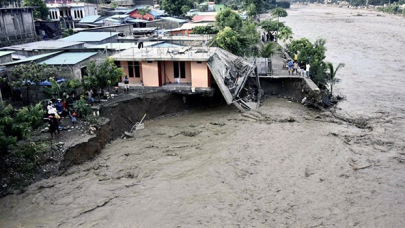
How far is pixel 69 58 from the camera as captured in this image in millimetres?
21422

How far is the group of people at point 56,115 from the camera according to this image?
15.6m

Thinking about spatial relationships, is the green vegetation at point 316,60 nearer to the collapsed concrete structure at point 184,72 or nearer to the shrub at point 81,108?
the collapsed concrete structure at point 184,72

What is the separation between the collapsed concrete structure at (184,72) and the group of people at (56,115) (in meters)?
5.25

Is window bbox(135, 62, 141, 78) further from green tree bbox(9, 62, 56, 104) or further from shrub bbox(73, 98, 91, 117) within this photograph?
shrub bbox(73, 98, 91, 117)

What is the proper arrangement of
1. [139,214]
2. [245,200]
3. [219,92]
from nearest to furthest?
[139,214] < [245,200] < [219,92]

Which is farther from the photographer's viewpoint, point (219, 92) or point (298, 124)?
point (219, 92)

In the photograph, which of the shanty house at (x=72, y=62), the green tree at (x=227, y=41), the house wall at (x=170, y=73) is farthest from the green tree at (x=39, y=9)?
the house wall at (x=170, y=73)

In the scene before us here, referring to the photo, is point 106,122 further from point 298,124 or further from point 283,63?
point 283,63

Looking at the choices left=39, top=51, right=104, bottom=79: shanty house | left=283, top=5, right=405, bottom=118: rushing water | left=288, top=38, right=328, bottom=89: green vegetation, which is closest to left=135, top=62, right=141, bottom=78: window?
left=39, top=51, right=104, bottom=79: shanty house

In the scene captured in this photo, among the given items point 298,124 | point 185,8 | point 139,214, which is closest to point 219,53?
point 298,124

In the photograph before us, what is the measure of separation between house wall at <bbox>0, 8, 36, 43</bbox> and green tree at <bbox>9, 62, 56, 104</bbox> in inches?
550

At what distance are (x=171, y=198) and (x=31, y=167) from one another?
5.39 meters

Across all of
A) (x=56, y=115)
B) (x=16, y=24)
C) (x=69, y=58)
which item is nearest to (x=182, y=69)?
(x=69, y=58)

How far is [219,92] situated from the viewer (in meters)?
23.0
